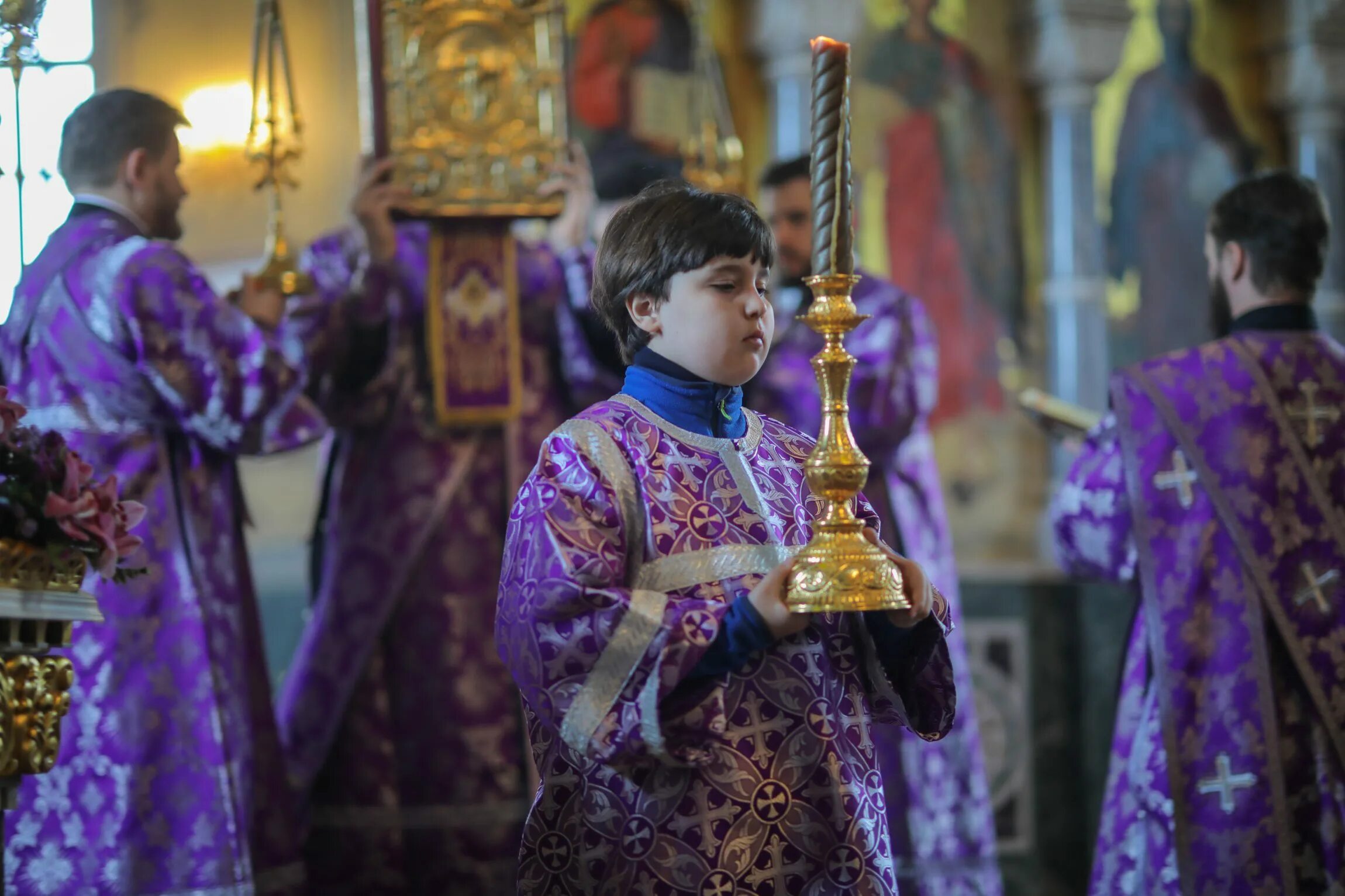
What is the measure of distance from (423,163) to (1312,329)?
2.29 metres

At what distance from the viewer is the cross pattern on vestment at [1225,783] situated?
3541 mm

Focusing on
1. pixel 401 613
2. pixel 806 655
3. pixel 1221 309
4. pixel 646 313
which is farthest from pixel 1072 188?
pixel 806 655

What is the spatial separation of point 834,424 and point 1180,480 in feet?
5.78

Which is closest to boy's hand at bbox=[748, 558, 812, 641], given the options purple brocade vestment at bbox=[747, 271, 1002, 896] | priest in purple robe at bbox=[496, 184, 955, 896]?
priest in purple robe at bbox=[496, 184, 955, 896]

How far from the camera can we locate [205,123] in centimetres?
534

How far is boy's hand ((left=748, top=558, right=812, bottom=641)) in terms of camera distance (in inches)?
83.9

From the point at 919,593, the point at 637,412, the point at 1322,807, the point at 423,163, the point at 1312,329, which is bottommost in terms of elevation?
the point at 1322,807

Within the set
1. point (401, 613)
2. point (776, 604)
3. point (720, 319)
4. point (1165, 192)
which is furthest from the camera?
point (1165, 192)

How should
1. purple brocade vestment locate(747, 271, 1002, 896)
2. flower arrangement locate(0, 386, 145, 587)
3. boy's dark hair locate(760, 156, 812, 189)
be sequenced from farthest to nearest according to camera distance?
boy's dark hair locate(760, 156, 812, 189)
purple brocade vestment locate(747, 271, 1002, 896)
flower arrangement locate(0, 386, 145, 587)

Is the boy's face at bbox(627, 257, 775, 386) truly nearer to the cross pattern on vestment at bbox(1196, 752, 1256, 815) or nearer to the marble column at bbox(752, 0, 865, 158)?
the cross pattern on vestment at bbox(1196, 752, 1256, 815)

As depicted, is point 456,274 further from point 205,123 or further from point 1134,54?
point 1134,54

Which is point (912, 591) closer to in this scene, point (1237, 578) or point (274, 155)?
point (1237, 578)

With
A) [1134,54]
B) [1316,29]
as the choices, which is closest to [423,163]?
[1134,54]

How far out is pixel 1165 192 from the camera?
7.02 meters
